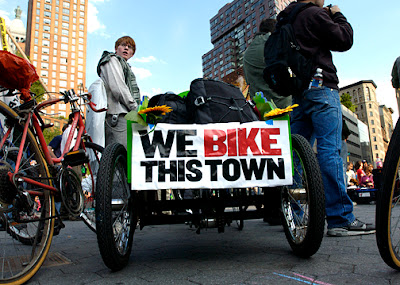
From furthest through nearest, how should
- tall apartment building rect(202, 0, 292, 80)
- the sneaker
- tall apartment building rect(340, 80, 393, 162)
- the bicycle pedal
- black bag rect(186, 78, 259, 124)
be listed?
1. tall apartment building rect(340, 80, 393, 162)
2. tall apartment building rect(202, 0, 292, 80)
3. the sneaker
4. the bicycle pedal
5. black bag rect(186, 78, 259, 124)

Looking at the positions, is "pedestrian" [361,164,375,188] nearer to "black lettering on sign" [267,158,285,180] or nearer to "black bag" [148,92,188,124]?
"black lettering on sign" [267,158,285,180]

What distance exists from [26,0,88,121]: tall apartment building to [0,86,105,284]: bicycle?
358ft

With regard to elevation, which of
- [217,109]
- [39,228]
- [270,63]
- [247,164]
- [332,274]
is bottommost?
[332,274]

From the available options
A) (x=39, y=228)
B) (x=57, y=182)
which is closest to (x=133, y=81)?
(x=57, y=182)

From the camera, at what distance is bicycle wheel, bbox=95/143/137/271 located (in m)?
1.79

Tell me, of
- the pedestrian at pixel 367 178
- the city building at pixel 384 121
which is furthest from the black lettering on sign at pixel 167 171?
the city building at pixel 384 121

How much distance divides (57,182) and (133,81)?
208cm

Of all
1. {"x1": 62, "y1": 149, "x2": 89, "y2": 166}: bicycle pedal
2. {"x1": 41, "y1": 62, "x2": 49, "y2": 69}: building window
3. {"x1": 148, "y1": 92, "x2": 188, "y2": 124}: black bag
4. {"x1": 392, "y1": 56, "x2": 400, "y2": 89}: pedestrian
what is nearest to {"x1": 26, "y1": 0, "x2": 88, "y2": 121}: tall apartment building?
{"x1": 41, "y1": 62, "x2": 49, "y2": 69}: building window

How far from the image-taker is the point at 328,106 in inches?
123

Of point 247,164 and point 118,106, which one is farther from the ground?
point 118,106

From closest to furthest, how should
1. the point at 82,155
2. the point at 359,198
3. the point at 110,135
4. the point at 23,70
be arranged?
the point at 23,70
the point at 82,155
the point at 110,135
the point at 359,198

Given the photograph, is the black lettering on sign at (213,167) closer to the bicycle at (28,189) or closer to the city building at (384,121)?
the bicycle at (28,189)

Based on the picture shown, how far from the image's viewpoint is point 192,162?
208 centimetres

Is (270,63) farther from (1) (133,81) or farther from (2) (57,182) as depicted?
(2) (57,182)
